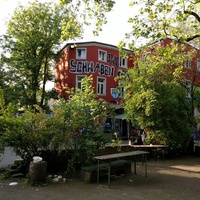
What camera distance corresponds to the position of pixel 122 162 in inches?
361

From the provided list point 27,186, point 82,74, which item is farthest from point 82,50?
point 27,186

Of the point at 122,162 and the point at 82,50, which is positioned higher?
the point at 82,50

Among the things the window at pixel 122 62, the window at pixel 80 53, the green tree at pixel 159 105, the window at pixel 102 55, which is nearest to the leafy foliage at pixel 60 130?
the green tree at pixel 159 105

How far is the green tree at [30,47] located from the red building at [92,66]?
71.0 inches

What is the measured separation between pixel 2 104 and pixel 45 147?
1.96 meters

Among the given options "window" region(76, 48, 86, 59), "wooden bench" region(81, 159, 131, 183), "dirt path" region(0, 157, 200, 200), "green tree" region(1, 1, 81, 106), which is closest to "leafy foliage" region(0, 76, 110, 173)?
"wooden bench" region(81, 159, 131, 183)

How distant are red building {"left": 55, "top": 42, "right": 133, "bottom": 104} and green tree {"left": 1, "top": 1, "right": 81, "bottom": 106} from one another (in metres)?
1.80

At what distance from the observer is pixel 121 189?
725cm

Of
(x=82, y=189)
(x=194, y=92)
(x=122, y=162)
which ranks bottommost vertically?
(x=82, y=189)

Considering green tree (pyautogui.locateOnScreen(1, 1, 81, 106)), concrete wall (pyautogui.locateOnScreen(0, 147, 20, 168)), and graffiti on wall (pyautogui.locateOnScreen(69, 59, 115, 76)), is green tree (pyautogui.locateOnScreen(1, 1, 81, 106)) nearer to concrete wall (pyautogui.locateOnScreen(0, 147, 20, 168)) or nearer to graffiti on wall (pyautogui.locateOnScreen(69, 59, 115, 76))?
graffiti on wall (pyautogui.locateOnScreen(69, 59, 115, 76))

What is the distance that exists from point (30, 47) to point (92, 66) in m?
6.64

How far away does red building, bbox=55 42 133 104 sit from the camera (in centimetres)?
2896

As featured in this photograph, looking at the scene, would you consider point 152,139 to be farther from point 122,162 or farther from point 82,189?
point 82,189

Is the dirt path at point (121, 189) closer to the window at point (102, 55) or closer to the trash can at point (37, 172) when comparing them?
the trash can at point (37, 172)
